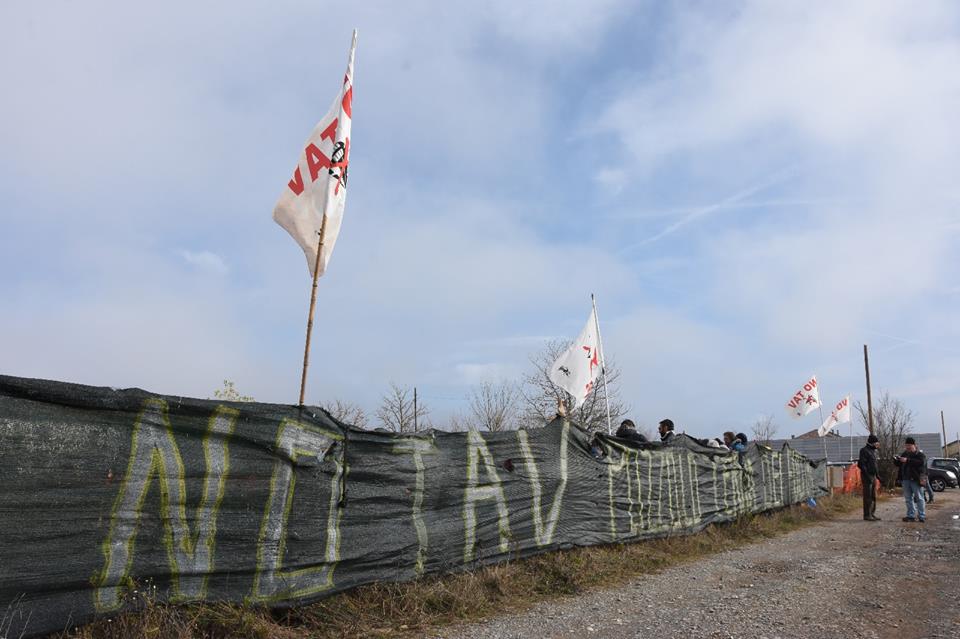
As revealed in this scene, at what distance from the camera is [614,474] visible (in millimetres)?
9492

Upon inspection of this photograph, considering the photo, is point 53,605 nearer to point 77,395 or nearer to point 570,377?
point 77,395

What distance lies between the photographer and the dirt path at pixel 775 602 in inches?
221

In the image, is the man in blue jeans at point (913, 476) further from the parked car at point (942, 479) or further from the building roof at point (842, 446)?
the building roof at point (842, 446)

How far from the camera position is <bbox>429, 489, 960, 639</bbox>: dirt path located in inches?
221

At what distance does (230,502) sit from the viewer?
5.09m

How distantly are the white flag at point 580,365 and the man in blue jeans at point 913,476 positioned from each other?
658 centimetres

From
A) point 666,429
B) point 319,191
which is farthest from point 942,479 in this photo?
point 319,191

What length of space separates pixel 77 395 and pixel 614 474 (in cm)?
674

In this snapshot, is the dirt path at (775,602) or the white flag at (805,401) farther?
the white flag at (805,401)

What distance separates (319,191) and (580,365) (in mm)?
6975

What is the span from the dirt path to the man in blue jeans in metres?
4.32

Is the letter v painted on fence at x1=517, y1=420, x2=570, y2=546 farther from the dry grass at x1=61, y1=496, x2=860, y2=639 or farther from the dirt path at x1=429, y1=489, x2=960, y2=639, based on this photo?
the dirt path at x1=429, y1=489, x2=960, y2=639

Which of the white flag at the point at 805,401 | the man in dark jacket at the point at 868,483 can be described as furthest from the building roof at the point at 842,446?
the man in dark jacket at the point at 868,483

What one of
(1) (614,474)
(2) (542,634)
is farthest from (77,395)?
(1) (614,474)
